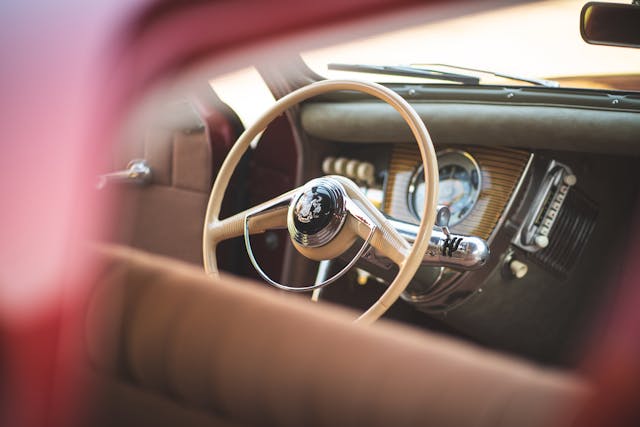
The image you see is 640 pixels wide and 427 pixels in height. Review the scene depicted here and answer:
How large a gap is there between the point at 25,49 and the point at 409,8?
1.27ft

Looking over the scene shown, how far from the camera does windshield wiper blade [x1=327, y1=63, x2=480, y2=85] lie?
6.08 feet

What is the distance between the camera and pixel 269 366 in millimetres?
810

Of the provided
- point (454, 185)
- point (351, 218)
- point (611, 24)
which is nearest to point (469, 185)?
point (454, 185)

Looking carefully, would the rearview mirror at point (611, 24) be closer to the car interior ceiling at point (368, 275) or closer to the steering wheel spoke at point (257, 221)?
the car interior ceiling at point (368, 275)

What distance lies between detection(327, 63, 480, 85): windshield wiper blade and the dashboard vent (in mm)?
427

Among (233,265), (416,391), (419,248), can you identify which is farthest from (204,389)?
(233,265)

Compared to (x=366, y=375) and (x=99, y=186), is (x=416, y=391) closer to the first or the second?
(x=366, y=375)

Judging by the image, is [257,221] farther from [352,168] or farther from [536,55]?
[536,55]

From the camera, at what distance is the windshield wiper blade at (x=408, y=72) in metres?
1.85

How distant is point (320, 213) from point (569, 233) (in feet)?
3.04

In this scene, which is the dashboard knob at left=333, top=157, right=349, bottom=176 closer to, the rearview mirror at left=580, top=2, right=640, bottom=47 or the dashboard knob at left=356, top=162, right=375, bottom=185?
the dashboard knob at left=356, top=162, right=375, bottom=185

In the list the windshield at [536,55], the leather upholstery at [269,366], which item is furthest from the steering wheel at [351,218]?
the windshield at [536,55]

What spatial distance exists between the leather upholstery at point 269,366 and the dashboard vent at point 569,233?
3.60 ft

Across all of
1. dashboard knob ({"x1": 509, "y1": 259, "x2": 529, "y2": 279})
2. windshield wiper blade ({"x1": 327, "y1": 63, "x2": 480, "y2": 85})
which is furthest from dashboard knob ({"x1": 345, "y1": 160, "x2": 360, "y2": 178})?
dashboard knob ({"x1": 509, "y1": 259, "x2": 529, "y2": 279})
